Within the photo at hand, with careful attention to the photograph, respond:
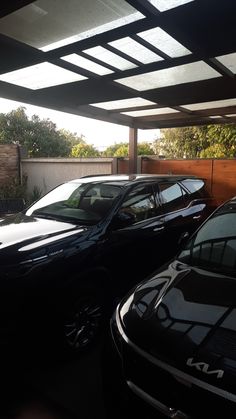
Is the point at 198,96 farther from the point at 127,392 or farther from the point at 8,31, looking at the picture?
the point at 127,392

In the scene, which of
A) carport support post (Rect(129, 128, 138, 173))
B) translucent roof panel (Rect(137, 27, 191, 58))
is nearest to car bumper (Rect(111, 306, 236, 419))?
translucent roof panel (Rect(137, 27, 191, 58))

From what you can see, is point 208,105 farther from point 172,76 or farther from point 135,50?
point 135,50

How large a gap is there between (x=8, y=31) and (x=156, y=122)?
5.16 meters

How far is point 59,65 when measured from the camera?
4660mm

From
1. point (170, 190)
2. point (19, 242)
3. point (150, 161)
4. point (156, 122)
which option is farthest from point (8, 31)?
point (150, 161)

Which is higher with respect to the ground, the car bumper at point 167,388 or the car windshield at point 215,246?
the car windshield at point 215,246

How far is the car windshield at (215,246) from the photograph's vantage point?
8.92ft

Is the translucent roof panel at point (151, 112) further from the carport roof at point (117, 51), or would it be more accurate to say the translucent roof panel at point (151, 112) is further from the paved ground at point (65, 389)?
the paved ground at point (65, 389)

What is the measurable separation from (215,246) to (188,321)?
3.56 ft

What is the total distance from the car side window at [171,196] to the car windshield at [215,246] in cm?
130

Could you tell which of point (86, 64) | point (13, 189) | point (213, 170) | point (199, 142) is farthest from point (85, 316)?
point (199, 142)

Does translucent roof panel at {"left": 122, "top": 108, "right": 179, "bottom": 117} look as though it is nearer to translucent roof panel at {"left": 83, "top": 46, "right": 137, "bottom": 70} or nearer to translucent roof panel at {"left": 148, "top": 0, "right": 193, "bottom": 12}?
translucent roof panel at {"left": 83, "top": 46, "right": 137, "bottom": 70}

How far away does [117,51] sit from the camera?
4.16 metres

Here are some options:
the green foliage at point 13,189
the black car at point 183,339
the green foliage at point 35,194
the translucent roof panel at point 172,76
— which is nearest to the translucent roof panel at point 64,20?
the translucent roof panel at point 172,76
